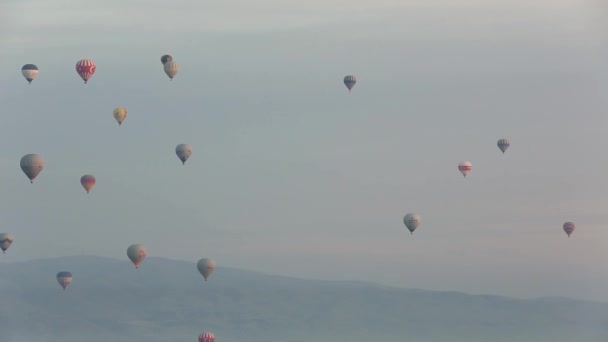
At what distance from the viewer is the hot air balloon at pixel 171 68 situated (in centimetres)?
14212

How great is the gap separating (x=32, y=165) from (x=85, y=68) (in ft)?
35.4

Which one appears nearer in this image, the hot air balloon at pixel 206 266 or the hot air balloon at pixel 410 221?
the hot air balloon at pixel 410 221

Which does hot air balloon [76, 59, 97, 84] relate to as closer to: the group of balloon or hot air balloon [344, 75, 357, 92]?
the group of balloon

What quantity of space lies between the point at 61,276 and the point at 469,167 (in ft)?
170

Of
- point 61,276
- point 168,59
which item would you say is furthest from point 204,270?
point 168,59

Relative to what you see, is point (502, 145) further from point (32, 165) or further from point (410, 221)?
point (32, 165)

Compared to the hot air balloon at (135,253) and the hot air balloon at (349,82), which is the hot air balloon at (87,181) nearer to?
the hot air balloon at (135,253)

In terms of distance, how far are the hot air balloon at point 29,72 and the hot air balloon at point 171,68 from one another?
43.4 feet

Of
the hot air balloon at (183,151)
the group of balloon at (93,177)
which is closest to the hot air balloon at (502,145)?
the group of balloon at (93,177)

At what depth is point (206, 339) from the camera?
18812 centimetres

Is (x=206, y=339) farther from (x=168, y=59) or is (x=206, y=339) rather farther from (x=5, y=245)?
(x=168, y=59)

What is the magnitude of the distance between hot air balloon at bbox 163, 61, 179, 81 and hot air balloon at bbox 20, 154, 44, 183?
15.9 m

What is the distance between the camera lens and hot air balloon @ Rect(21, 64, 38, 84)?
457ft

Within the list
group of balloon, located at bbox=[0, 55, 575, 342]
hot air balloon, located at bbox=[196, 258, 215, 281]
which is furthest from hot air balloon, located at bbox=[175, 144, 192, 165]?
hot air balloon, located at bbox=[196, 258, 215, 281]
